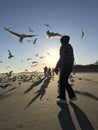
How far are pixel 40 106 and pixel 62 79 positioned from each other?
1333 mm

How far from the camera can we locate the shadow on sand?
22.4 feet

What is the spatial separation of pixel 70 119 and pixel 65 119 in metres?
0.13

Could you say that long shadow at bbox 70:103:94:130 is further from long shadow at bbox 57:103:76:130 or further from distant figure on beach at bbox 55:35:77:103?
distant figure on beach at bbox 55:35:77:103

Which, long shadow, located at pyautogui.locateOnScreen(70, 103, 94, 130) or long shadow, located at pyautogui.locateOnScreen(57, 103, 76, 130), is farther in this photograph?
long shadow, located at pyautogui.locateOnScreen(57, 103, 76, 130)

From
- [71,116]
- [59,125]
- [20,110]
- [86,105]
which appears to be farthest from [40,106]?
[59,125]

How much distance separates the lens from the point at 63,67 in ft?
35.6

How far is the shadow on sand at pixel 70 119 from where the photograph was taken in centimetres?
683

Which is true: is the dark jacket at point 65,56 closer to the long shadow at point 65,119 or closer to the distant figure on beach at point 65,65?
the distant figure on beach at point 65,65

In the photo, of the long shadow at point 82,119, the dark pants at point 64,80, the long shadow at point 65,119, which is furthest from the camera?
the dark pants at point 64,80

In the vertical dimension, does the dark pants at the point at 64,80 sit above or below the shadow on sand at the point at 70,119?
above

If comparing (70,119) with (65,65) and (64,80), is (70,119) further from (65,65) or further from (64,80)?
(65,65)

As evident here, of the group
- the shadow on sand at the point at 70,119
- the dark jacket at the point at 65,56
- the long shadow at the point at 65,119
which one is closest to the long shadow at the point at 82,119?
the shadow on sand at the point at 70,119

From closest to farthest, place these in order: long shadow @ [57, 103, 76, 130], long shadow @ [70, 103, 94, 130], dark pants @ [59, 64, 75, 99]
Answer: long shadow @ [70, 103, 94, 130] → long shadow @ [57, 103, 76, 130] → dark pants @ [59, 64, 75, 99]

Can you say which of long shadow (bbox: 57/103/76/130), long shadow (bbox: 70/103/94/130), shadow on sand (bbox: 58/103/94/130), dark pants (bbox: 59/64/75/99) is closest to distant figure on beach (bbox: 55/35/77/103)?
dark pants (bbox: 59/64/75/99)
